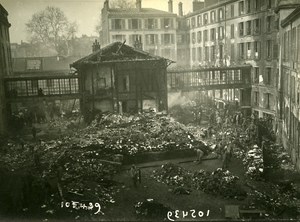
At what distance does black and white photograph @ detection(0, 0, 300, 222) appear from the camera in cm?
1628

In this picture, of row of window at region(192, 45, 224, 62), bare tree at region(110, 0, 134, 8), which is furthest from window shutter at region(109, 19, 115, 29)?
row of window at region(192, 45, 224, 62)

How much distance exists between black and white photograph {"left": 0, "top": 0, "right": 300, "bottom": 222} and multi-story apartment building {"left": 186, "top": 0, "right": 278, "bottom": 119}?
193 millimetres

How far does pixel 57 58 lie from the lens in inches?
1499

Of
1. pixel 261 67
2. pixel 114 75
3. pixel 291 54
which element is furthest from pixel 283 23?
pixel 114 75

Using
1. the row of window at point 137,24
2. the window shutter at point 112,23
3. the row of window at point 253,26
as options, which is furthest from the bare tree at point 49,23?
the row of window at point 253,26

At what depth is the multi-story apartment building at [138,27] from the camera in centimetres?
3569

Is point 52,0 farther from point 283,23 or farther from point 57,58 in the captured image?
point 57,58

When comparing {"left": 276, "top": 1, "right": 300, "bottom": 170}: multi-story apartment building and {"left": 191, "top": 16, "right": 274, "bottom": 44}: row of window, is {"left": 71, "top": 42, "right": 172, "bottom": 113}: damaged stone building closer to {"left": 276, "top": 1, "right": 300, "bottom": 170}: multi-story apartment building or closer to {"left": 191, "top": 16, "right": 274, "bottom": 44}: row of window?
{"left": 276, "top": 1, "right": 300, "bottom": 170}: multi-story apartment building

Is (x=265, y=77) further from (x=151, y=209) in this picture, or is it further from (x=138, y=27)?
(x=151, y=209)

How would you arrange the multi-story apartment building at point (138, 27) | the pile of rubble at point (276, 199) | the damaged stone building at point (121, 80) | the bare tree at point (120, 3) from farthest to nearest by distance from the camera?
1. the multi-story apartment building at point (138, 27)
2. the bare tree at point (120, 3)
3. the damaged stone building at point (121, 80)
4. the pile of rubble at point (276, 199)

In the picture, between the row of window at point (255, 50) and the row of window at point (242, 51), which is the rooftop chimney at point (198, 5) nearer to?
the row of window at point (242, 51)

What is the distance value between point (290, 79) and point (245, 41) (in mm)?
17975

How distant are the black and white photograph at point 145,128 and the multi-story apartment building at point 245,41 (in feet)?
0.63

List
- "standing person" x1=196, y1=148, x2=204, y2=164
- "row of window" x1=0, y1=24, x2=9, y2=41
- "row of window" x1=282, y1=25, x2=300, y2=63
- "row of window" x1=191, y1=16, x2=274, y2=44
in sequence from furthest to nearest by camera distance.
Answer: "row of window" x1=191, y1=16, x2=274, y2=44 → "row of window" x1=0, y1=24, x2=9, y2=41 → "standing person" x1=196, y1=148, x2=204, y2=164 → "row of window" x1=282, y1=25, x2=300, y2=63
